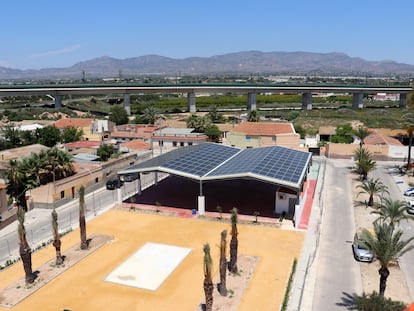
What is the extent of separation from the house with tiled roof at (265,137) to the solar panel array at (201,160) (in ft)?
56.3

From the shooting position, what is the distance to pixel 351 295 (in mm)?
24031

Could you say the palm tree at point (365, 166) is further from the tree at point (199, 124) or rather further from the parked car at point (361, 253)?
the tree at point (199, 124)

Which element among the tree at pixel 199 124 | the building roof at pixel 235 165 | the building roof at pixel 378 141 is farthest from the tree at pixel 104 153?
the building roof at pixel 378 141

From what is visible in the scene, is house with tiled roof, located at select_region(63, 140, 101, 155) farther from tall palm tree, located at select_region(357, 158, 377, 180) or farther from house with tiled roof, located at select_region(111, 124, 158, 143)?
tall palm tree, located at select_region(357, 158, 377, 180)

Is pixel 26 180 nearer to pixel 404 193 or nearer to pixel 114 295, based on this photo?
pixel 114 295

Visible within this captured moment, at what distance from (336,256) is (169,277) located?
12530 mm

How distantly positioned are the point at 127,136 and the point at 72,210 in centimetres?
3975

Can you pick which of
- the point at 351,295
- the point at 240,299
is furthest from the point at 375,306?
the point at 240,299

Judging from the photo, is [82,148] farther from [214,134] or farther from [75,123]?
[214,134]

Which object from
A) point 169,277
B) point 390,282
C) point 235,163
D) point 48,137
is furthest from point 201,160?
point 48,137

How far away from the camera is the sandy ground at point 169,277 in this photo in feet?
77.3

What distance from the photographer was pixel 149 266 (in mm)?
28062

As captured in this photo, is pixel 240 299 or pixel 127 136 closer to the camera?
pixel 240 299

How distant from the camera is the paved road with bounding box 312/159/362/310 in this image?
79.5 feet
